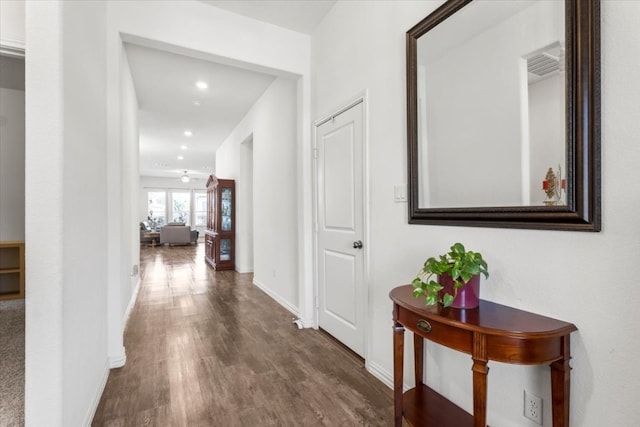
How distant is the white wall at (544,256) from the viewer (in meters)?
1.02

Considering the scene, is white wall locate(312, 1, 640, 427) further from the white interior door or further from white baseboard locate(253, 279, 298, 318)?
white baseboard locate(253, 279, 298, 318)

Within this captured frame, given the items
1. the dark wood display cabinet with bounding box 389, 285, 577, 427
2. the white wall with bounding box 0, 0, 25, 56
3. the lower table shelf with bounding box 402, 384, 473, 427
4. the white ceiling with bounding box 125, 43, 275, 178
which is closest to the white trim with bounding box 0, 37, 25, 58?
the white wall with bounding box 0, 0, 25, 56

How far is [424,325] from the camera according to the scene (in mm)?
1331

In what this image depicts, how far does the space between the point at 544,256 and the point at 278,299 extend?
3.32 m

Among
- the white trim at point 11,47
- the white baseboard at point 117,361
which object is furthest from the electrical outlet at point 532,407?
the white trim at point 11,47

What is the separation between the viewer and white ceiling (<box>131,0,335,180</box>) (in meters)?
2.82

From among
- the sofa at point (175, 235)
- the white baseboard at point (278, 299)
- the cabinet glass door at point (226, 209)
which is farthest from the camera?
the sofa at point (175, 235)

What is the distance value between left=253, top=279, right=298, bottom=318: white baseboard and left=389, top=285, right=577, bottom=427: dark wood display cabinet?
2.22 metres

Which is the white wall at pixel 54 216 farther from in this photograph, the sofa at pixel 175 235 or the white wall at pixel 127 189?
the sofa at pixel 175 235

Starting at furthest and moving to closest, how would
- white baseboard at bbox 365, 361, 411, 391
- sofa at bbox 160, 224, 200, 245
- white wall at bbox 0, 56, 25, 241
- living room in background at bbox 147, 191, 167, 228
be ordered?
living room in background at bbox 147, 191, 167, 228 < sofa at bbox 160, 224, 200, 245 < white wall at bbox 0, 56, 25, 241 < white baseboard at bbox 365, 361, 411, 391

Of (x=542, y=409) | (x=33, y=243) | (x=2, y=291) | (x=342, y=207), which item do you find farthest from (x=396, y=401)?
(x=2, y=291)

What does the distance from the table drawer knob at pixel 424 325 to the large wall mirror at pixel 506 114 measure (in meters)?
0.56

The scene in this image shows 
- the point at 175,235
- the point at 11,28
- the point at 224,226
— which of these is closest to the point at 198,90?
the point at 11,28

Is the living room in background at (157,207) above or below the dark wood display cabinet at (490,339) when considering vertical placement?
above
